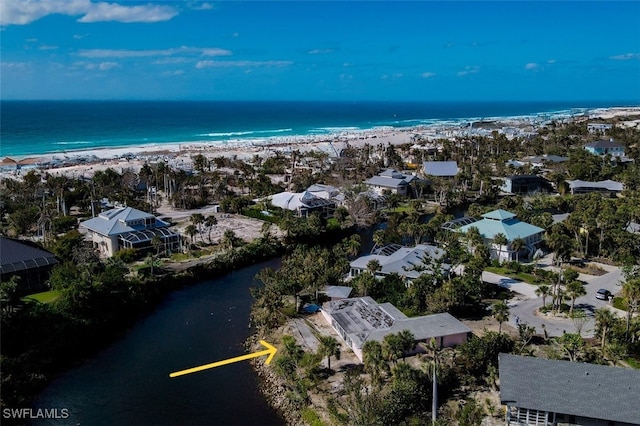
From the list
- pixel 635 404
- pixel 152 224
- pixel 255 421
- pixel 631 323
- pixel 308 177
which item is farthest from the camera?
pixel 308 177

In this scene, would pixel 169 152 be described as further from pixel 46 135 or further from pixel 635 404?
pixel 635 404

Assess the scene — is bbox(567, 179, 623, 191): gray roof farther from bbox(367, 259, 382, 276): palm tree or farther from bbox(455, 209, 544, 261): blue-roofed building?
bbox(367, 259, 382, 276): palm tree

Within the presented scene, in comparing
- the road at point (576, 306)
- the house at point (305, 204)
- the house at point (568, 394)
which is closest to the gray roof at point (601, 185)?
the road at point (576, 306)

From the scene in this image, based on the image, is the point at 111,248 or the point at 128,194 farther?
the point at 128,194

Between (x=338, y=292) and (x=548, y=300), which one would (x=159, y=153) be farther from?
(x=548, y=300)

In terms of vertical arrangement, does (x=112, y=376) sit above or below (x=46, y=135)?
below

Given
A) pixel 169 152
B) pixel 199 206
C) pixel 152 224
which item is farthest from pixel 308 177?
pixel 169 152
